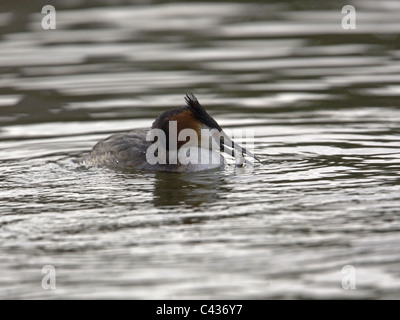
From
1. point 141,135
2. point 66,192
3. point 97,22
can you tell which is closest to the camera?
point 66,192

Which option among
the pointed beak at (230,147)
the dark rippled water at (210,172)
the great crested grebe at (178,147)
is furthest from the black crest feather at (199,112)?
the dark rippled water at (210,172)

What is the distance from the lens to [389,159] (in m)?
10.3

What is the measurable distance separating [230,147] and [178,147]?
22.8 inches

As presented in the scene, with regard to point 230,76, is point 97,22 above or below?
above

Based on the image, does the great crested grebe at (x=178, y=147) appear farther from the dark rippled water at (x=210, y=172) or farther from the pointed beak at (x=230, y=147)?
the dark rippled water at (x=210, y=172)

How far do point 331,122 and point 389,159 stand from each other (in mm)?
1964

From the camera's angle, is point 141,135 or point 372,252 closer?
point 372,252

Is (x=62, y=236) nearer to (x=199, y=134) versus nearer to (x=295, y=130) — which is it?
(x=199, y=134)

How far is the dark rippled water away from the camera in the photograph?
7227mm

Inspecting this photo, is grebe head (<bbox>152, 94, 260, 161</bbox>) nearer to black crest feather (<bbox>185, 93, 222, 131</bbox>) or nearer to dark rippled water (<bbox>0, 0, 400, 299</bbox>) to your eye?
black crest feather (<bbox>185, 93, 222, 131</bbox>)

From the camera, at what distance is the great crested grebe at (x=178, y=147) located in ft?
34.3

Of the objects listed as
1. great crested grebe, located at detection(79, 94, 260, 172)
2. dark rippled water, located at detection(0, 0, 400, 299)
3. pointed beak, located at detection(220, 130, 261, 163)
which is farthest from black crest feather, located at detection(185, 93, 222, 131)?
dark rippled water, located at detection(0, 0, 400, 299)
